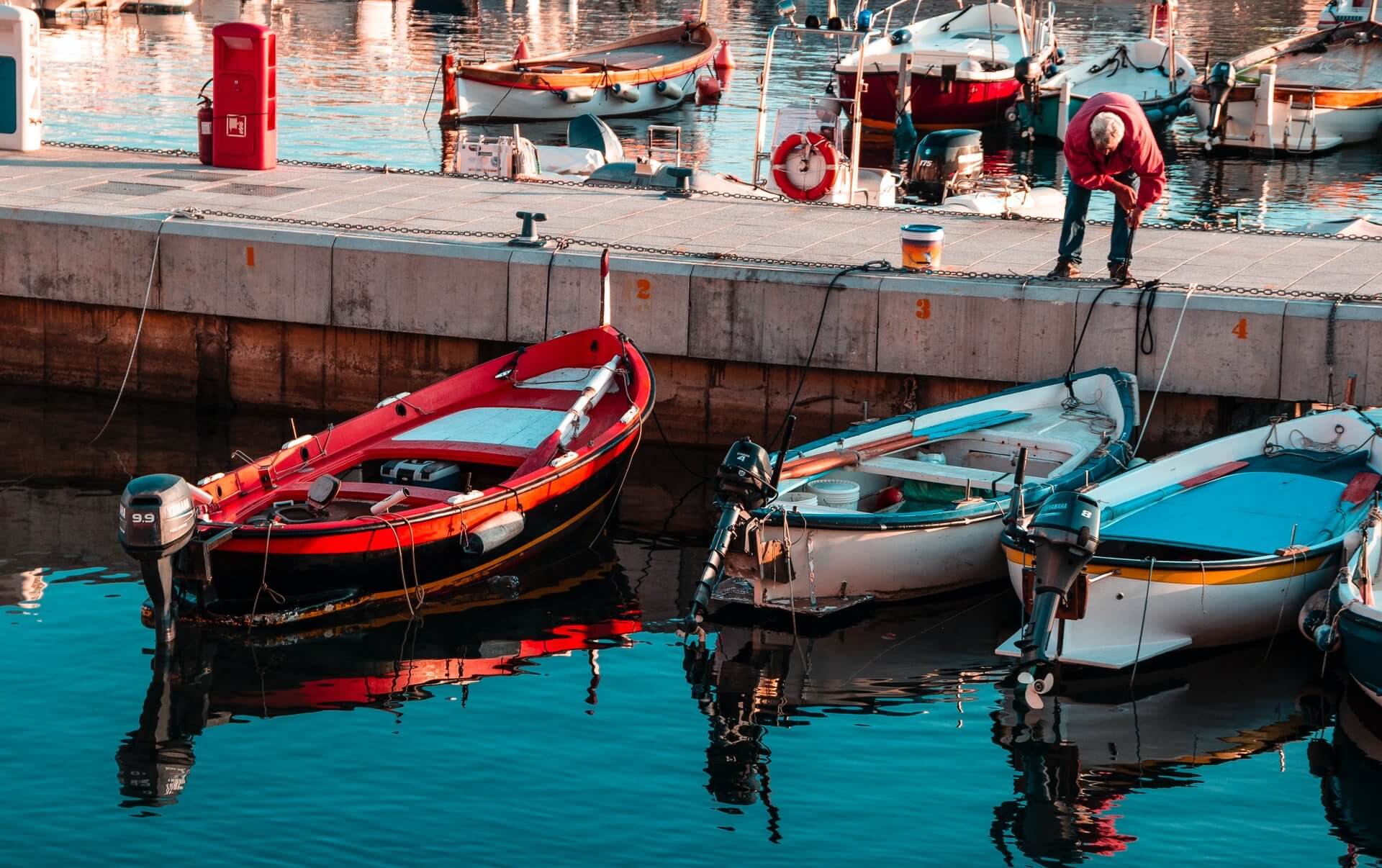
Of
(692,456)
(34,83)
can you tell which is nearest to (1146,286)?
(692,456)

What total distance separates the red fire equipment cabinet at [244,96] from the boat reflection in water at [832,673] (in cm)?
931

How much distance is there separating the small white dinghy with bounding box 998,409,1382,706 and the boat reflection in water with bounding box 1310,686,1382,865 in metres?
0.83

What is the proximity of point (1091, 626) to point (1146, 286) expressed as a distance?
402 cm

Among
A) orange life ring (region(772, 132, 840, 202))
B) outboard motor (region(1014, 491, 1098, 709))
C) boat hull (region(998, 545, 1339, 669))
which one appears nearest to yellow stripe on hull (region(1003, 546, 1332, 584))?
boat hull (region(998, 545, 1339, 669))

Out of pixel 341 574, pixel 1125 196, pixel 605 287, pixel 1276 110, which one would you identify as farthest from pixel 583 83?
pixel 341 574

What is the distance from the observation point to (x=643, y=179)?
2122cm

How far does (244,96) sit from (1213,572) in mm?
11751

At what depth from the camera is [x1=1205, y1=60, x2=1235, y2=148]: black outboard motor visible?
3466cm

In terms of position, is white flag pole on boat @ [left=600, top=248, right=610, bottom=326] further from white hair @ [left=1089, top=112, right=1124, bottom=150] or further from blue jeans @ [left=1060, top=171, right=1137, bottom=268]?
white hair @ [left=1089, top=112, right=1124, bottom=150]

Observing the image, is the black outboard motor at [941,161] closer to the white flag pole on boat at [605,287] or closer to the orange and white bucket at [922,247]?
the orange and white bucket at [922,247]

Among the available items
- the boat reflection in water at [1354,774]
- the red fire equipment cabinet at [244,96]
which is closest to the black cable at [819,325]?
the boat reflection in water at [1354,774]

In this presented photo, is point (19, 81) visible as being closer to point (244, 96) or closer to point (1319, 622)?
point (244, 96)

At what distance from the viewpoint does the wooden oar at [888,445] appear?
1262cm

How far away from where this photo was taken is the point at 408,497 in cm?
1232
